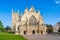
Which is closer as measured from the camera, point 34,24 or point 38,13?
point 34,24

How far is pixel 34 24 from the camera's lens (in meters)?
76.5

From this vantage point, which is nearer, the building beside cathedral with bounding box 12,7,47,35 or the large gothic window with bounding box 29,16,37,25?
the building beside cathedral with bounding box 12,7,47,35

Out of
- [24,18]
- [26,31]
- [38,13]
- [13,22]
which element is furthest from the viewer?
[13,22]

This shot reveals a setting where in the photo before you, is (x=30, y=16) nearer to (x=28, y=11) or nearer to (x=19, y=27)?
(x=28, y=11)

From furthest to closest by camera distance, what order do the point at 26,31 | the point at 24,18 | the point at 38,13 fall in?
the point at 38,13, the point at 24,18, the point at 26,31

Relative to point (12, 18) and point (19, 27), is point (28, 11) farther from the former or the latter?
point (12, 18)

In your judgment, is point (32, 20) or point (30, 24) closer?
point (30, 24)

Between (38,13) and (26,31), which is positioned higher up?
(38,13)

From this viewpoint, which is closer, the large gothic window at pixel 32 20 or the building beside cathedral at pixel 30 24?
the building beside cathedral at pixel 30 24

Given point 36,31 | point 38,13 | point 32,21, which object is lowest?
point 36,31

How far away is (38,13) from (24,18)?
1058 cm

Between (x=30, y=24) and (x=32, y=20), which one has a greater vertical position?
(x=32, y=20)

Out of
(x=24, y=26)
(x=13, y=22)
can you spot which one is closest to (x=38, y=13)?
(x=24, y=26)

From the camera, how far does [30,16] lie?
258 feet
